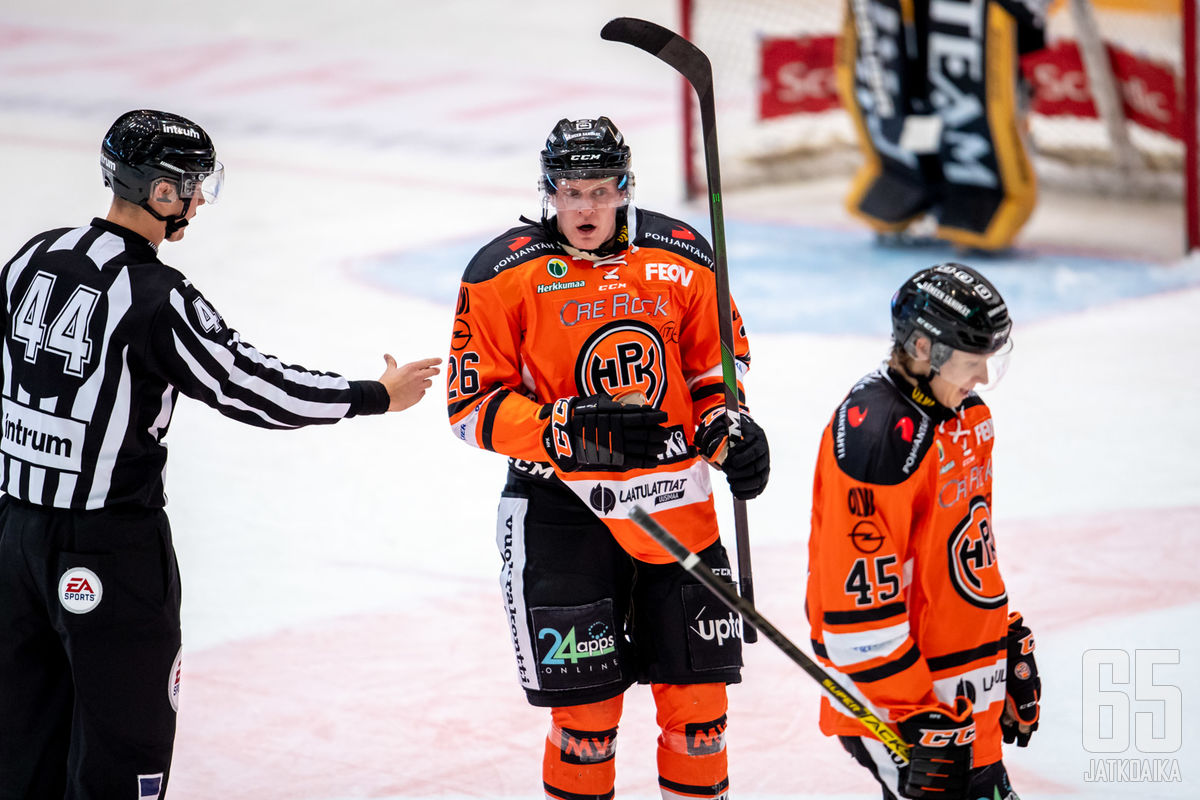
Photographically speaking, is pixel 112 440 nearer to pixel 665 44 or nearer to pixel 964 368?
pixel 665 44

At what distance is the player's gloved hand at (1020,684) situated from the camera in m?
2.83

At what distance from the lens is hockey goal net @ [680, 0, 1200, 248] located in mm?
8414

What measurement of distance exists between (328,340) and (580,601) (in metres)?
4.21

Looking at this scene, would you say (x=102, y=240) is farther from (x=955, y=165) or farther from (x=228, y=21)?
(x=228, y=21)

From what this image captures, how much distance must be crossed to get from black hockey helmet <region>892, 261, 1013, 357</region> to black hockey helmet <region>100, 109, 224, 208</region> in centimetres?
136

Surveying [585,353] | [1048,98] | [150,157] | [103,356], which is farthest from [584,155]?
[1048,98]

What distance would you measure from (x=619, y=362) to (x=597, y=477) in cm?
23

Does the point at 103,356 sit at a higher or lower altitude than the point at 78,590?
higher

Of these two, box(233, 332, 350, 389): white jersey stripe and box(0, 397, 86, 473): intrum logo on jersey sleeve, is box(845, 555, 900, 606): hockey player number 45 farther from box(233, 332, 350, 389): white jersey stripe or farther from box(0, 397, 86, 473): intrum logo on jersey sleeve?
box(0, 397, 86, 473): intrum logo on jersey sleeve

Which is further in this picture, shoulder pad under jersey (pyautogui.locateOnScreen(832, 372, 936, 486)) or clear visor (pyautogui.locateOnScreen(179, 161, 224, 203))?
clear visor (pyautogui.locateOnScreen(179, 161, 224, 203))

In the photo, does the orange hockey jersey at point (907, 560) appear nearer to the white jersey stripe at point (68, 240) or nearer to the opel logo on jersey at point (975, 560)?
the opel logo on jersey at point (975, 560)

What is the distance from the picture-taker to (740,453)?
3.01m

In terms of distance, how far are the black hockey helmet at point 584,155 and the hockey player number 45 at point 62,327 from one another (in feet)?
2.88

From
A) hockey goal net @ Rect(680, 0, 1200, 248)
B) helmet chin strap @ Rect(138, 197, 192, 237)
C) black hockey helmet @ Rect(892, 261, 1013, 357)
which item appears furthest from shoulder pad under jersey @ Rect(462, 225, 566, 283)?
hockey goal net @ Rect(680, 0, 1200, 248)
